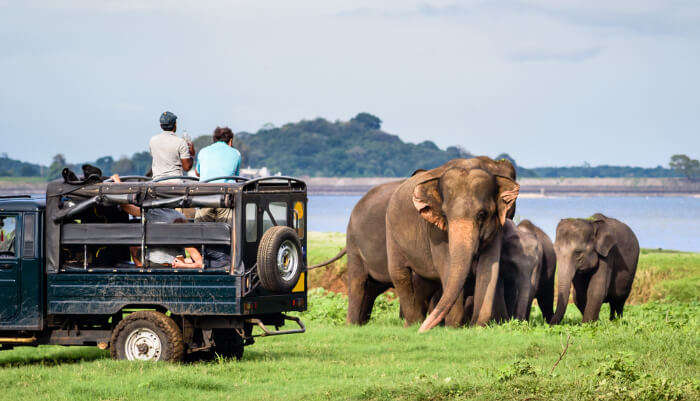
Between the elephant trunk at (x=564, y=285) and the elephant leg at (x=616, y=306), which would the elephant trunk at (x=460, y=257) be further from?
the elephant leg at (x=616, y=306)

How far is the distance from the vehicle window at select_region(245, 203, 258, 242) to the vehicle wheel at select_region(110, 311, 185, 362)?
1540 millimetres

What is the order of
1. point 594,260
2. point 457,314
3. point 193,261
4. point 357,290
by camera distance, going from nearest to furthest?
point 193,261
point 457,314
point 357,290
point 594,260

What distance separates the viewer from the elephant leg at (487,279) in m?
18.0

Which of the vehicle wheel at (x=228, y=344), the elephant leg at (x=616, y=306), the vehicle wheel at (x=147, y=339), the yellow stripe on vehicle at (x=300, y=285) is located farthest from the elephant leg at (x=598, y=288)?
the vehicle wheel at (x=147, y=339)

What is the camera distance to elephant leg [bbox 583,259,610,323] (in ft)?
78.1

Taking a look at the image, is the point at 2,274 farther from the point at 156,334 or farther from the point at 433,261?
the point at 433,261

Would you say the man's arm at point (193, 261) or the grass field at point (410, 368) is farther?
the man's arm at point (193, 261)

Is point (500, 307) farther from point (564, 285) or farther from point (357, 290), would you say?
point (564, 285)

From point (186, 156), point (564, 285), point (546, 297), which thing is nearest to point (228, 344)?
point (186, 156)

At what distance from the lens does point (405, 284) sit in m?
20.0

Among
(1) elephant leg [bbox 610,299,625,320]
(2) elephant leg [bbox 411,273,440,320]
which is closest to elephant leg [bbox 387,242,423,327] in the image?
(2) elephant leg [bbox 411,273,440,320]

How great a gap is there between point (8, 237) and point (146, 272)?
84.9 inches

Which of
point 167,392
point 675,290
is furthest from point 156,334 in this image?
point 675,290

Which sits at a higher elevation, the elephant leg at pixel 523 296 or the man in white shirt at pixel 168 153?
the man in white shirt at pixel 168 153
